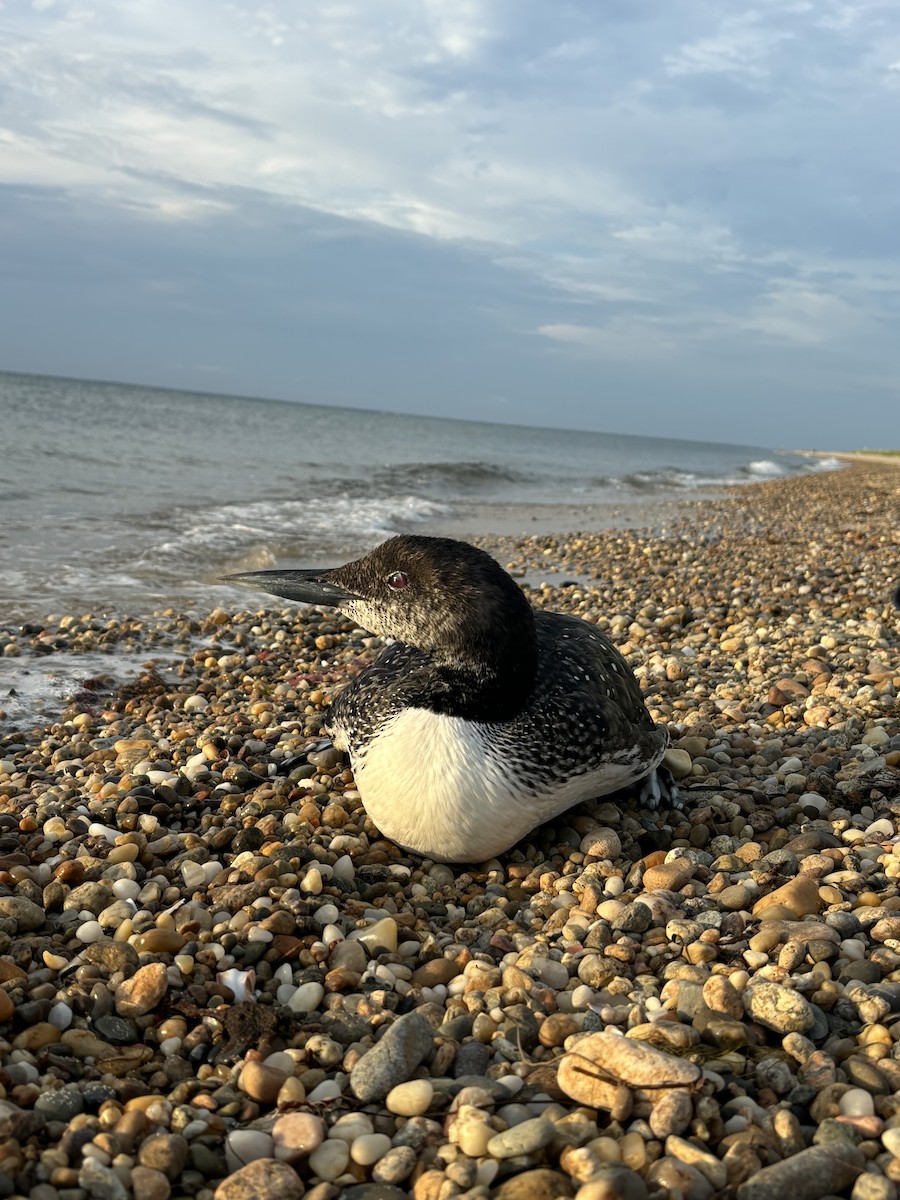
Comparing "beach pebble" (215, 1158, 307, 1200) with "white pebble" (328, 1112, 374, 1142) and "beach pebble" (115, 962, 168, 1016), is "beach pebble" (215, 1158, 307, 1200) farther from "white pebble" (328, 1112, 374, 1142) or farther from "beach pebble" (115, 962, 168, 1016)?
"beach pebble" (115, 962, 168, 1016)

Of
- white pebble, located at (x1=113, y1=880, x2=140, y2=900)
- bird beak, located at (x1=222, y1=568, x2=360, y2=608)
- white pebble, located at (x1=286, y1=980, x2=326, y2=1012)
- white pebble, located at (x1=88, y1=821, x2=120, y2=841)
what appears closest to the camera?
white pebble, located at (x1=286, y1=980, x2=326, y2=1012)

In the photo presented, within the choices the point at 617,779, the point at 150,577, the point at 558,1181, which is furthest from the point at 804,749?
the point at 150,577

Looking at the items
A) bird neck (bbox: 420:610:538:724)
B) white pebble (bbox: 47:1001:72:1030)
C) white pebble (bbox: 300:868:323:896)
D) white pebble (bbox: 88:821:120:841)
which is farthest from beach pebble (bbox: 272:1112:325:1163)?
white pebble (bbox: 88:821:120:841)

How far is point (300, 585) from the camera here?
440 centimetres

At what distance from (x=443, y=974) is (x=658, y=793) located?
5.79 ft

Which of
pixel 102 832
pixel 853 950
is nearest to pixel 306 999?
pixel 102 832

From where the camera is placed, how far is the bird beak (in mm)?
4246

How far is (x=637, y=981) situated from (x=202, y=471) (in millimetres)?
21804

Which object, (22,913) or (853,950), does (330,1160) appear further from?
(853,950)

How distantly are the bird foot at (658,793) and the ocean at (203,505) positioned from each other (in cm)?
256

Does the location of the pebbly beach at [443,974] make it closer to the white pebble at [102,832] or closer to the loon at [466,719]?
the white pebble at [102,832]

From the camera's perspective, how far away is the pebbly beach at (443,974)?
2.22 metres

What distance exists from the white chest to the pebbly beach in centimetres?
22

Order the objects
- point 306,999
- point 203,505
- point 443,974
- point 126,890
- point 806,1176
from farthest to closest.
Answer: point 203,505 → point 126,890 → point 443,974 → point 306,999 → point 806,1176
